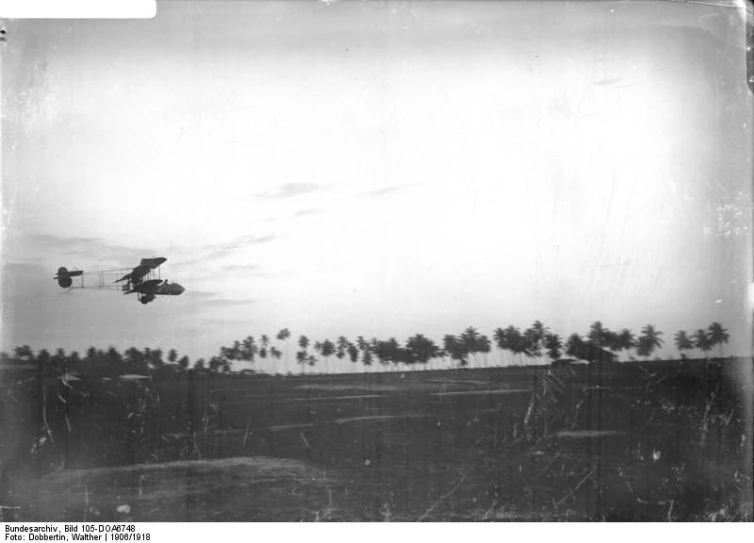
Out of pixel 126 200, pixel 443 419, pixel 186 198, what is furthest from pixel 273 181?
pixel 443 419

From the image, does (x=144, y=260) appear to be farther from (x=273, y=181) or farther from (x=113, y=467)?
(x=113, y=467)

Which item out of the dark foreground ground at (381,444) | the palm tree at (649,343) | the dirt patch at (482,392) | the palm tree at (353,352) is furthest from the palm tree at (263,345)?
the palm tree at (649,343)

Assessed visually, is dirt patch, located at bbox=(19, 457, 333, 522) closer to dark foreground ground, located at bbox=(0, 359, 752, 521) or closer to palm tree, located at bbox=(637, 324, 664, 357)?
dark foreground ground, located at bbox=(0, 359, 752, 521)

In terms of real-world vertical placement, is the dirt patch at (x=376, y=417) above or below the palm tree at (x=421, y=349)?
below

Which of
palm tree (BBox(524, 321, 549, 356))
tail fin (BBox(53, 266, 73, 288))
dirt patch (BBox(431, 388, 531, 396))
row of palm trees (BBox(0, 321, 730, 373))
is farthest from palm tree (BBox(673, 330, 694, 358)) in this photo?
tail fin (BBox(53, 266, 73, 288))
